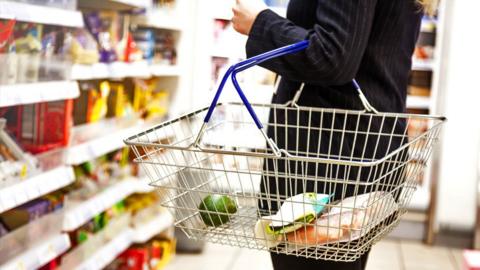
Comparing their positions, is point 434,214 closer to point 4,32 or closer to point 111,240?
point 111,240

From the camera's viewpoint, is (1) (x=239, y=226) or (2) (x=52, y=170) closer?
(1) (x=239, y=226)

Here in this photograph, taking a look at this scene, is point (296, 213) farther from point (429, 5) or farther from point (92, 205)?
point (92, 205)

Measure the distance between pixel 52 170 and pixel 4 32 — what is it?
1.91 feet

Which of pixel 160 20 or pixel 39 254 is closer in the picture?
pixel 39 254

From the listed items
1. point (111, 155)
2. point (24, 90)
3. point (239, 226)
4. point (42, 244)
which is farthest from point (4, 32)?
point (111, 155)

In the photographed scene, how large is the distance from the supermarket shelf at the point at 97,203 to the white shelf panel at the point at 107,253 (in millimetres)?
186

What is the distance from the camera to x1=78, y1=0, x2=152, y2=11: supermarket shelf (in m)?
3.32

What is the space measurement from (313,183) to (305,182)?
0.25 meters

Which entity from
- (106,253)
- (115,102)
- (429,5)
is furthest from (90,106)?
(429,5)

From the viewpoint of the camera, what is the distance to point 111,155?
144 inches

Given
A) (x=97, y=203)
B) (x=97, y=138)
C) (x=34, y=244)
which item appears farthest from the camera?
(x=97, y=138)

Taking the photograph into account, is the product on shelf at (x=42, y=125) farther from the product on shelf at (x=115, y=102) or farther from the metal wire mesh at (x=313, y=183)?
the metal wire mesh at (x=313, y=183)

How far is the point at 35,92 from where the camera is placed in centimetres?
236

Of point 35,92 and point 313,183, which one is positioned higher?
point 35,92
